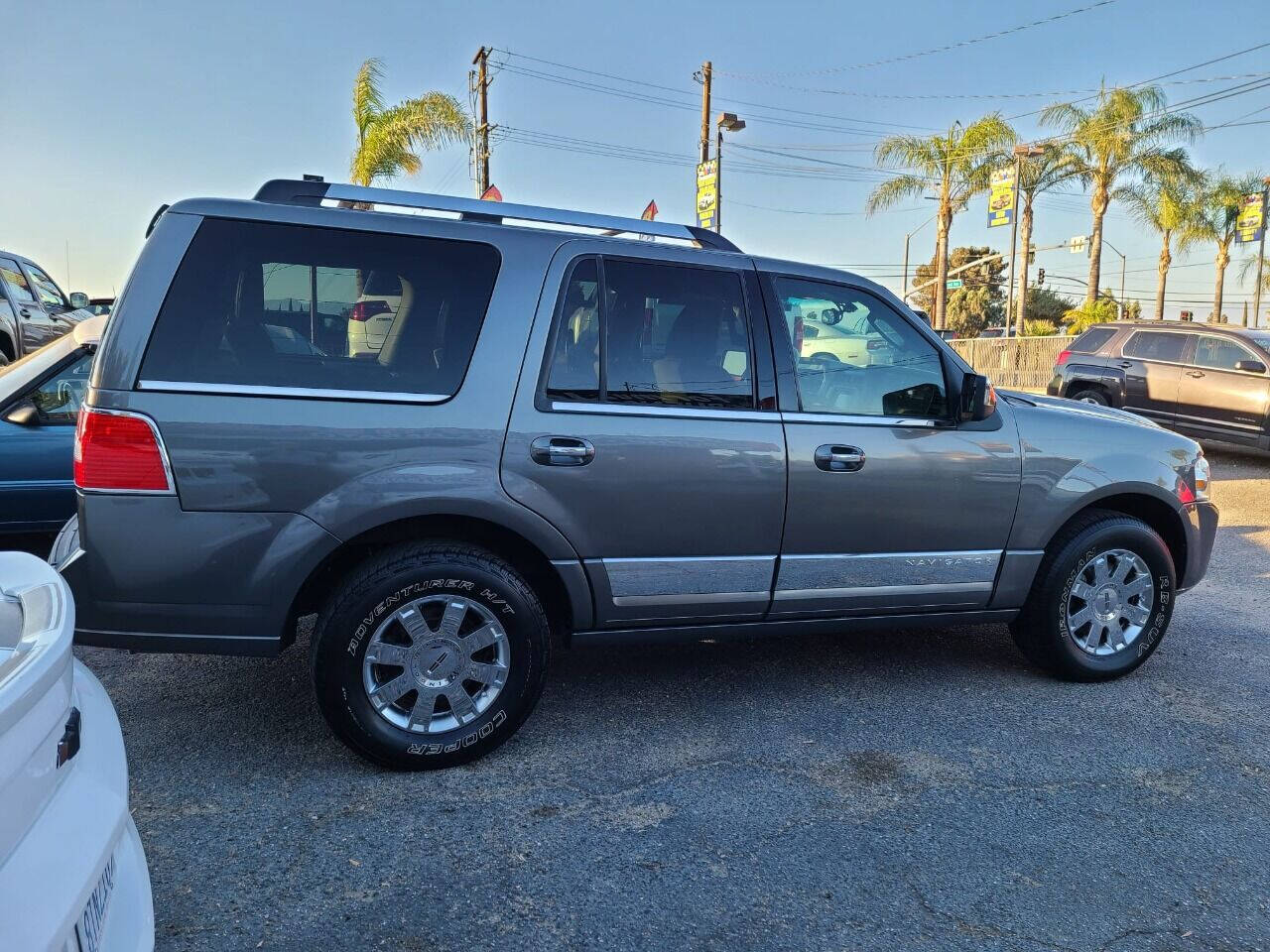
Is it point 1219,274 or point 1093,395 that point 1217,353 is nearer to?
point 1093,395

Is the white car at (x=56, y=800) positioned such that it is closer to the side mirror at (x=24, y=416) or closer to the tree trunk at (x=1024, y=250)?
the side mirror at (x=24, y=416)

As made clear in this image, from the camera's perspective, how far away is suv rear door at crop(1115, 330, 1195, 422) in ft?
39.2

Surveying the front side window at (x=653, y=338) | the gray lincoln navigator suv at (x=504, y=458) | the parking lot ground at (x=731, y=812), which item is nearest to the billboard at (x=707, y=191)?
the gray lincoln navigator suv at (x=504, y=458)

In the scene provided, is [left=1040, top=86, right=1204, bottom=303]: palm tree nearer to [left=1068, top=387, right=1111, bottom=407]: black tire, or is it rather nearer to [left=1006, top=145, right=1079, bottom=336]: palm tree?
[left=1006, top=145, right=1079, bottom=336]: palm tree

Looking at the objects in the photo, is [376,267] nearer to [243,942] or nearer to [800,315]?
[800,315]

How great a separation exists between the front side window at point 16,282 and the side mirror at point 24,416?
711 centimetres

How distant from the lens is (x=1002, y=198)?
28641 mm

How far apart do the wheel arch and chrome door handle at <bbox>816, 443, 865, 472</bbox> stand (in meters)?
1.03

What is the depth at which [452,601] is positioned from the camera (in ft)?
10.6

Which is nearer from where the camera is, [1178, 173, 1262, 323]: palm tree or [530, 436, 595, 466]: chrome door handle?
[530, 436, 595, 466]: chrome door handle

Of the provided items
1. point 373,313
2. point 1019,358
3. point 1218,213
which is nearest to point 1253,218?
point 1218,213

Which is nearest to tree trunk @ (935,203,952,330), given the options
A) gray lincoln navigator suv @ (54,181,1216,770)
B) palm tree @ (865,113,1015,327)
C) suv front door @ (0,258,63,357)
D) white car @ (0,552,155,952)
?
palm tree @ (865,113,1015,327)

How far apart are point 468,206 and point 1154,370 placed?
1129 centimetres

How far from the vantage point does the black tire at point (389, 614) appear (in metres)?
3.14
